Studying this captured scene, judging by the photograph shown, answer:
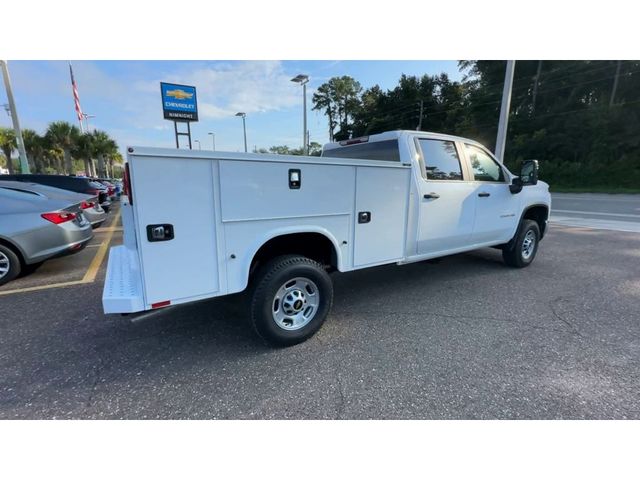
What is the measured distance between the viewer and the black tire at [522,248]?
203 inches

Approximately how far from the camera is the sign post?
63.3 feet

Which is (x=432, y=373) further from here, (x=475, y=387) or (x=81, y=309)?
(x=81, y=309)

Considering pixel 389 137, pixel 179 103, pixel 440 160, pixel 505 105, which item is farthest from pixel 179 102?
pixel 440 160

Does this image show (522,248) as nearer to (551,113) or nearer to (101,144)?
(551,113)

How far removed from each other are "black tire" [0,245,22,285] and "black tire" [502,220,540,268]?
25.0ft

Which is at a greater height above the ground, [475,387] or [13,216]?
[13,216]

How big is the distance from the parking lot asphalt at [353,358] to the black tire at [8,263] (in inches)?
22.5

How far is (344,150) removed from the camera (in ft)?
15.2

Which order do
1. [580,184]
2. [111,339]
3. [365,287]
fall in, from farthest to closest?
[580,184]
[365,287]
[111,339]

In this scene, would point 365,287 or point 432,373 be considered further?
point 365,287

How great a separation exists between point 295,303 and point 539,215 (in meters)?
4.99

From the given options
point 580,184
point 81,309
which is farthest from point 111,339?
point 580,184

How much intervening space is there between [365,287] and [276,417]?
2582mm

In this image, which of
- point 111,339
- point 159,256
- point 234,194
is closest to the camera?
point 159,256
